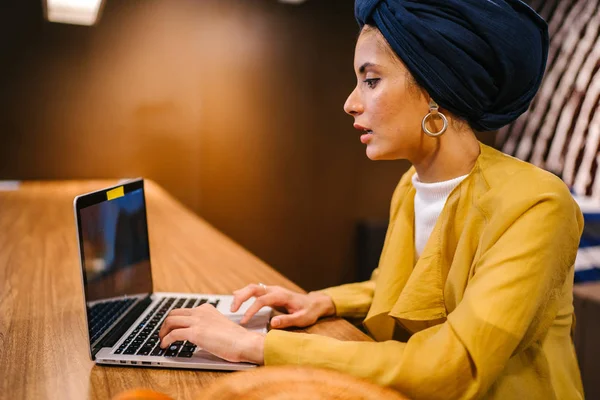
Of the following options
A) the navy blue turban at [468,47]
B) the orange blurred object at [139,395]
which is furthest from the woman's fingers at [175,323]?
the navy blue turban at [468,47]

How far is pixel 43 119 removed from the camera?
3.24 m

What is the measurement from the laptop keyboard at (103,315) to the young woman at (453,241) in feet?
0.36

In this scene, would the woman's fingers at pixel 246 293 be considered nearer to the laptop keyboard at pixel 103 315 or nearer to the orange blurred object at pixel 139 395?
the laptop keyboard at pixel 103 315

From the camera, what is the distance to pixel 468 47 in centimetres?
91

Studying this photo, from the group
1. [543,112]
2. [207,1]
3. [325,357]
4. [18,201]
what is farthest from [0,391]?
[543,112]

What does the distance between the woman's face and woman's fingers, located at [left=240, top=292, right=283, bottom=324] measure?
34 centimetres

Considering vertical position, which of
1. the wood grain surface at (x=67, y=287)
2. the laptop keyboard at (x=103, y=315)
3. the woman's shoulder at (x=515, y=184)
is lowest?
the wood grain surface at (x=67, y=287)

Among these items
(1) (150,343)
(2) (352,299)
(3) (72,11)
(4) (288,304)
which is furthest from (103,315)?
(3) (72,11)

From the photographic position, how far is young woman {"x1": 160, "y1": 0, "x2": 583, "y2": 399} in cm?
77

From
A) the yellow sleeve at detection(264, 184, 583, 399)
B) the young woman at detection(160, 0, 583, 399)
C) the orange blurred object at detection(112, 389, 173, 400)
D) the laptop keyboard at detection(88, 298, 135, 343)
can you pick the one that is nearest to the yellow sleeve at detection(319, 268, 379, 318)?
the young woman at detection(160, 0, 583, 399)

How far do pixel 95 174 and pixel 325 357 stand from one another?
291 cm

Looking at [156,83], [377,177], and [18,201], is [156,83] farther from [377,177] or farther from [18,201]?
[377,177]

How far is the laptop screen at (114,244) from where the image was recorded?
887mm

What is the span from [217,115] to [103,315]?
111 inches
